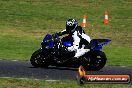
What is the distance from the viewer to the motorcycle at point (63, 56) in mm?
17625

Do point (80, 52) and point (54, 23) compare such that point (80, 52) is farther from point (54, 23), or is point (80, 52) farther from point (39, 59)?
point (54, 23)

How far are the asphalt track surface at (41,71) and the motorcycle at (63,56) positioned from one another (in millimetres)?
235

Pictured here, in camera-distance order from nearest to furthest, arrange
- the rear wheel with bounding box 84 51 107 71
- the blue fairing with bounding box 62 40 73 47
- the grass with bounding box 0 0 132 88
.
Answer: the rear wheel with bounding box 84 51 107 71 → the blue fairing with bounding box 62 40 73 47 → the grass with bounding box 0 0 132 88

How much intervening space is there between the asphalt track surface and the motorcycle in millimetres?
235

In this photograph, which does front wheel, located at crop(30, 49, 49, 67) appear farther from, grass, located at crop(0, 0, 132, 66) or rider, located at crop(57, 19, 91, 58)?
grass, located at crop(0, 0, 132, 66)

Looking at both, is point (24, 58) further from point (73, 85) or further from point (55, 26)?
point (55, 26)

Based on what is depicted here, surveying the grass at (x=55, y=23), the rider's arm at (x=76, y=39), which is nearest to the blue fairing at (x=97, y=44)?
the rider's arm at (x=76, y=39)

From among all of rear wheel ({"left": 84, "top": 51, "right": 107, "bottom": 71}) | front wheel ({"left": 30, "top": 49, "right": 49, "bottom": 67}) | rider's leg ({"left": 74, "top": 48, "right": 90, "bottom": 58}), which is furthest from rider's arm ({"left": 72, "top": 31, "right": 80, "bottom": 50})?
front wheel ({"left": 30, "top": 49, "right": 49, "bottom": 67})

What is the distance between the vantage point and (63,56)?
1789 cm

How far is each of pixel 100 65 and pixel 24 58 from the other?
13.6 ft

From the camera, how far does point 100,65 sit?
1759cm

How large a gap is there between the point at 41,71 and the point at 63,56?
4.49ft

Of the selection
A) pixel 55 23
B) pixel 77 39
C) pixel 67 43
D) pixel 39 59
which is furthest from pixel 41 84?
pixel 55 23

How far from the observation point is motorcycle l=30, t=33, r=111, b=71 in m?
17.6
